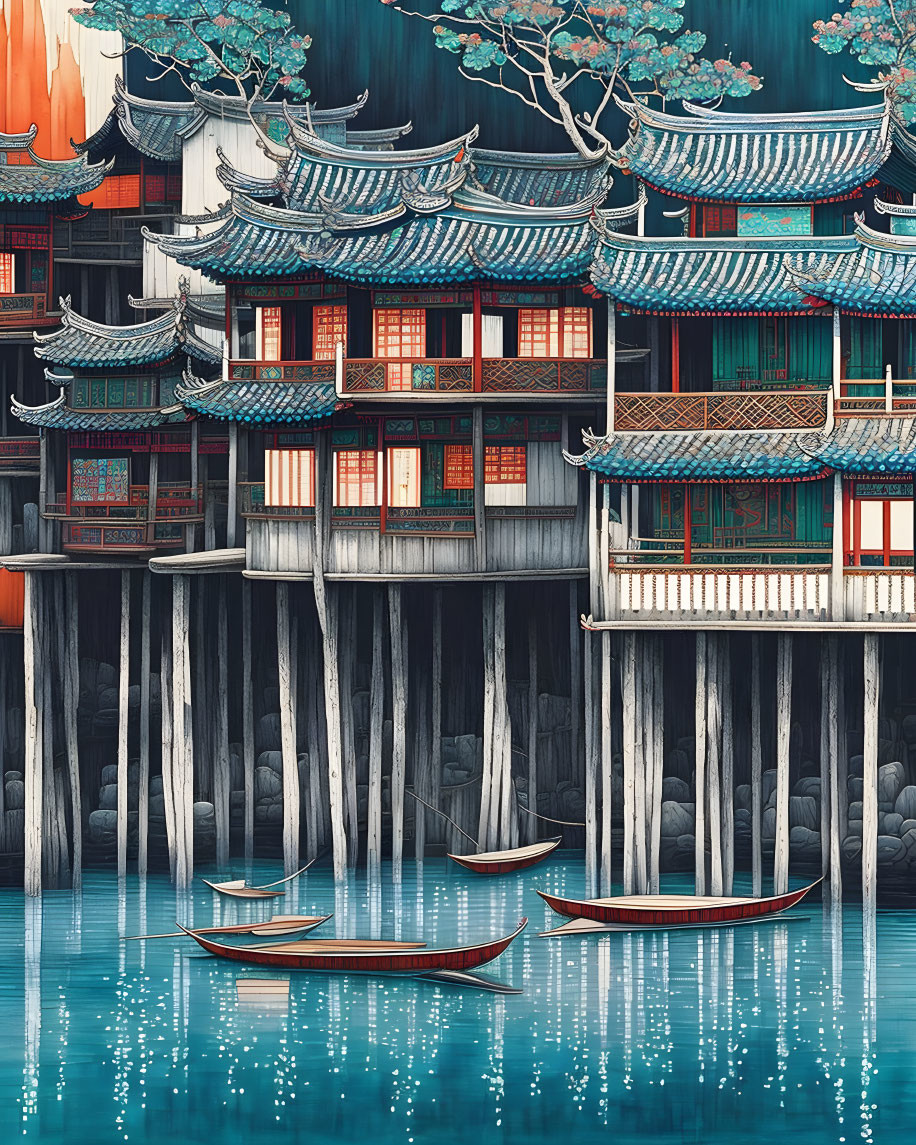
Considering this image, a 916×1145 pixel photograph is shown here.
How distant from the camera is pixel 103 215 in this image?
51500mm

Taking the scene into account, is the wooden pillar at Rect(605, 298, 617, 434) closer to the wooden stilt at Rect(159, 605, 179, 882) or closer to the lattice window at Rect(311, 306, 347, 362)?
the lattice window at Rect(311, 306, 347, 362)

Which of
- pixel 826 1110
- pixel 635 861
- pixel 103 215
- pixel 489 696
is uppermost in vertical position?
pixel 103 215

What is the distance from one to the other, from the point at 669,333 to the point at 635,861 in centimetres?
1097

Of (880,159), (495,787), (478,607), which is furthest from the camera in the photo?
(478,607)

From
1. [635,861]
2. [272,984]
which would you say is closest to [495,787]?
[635,861]

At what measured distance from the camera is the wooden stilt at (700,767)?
40.3 m

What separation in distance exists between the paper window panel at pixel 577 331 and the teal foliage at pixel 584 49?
11965mm

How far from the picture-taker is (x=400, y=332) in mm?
43688

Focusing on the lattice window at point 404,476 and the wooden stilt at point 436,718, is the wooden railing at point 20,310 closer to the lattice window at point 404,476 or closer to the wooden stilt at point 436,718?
the lattice window at point 404,476

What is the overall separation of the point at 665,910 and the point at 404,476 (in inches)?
381

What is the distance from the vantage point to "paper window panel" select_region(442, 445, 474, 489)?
43.6 metres

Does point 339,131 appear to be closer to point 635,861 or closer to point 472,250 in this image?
point 472,250

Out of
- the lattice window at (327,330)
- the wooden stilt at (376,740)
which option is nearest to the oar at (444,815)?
the wooden stilt at (376,740)

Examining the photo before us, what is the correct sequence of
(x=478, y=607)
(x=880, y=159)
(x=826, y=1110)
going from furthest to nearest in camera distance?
1. (x=478, y=607)
2. (x=880, y=159)
3. (x=826, y=1110)
